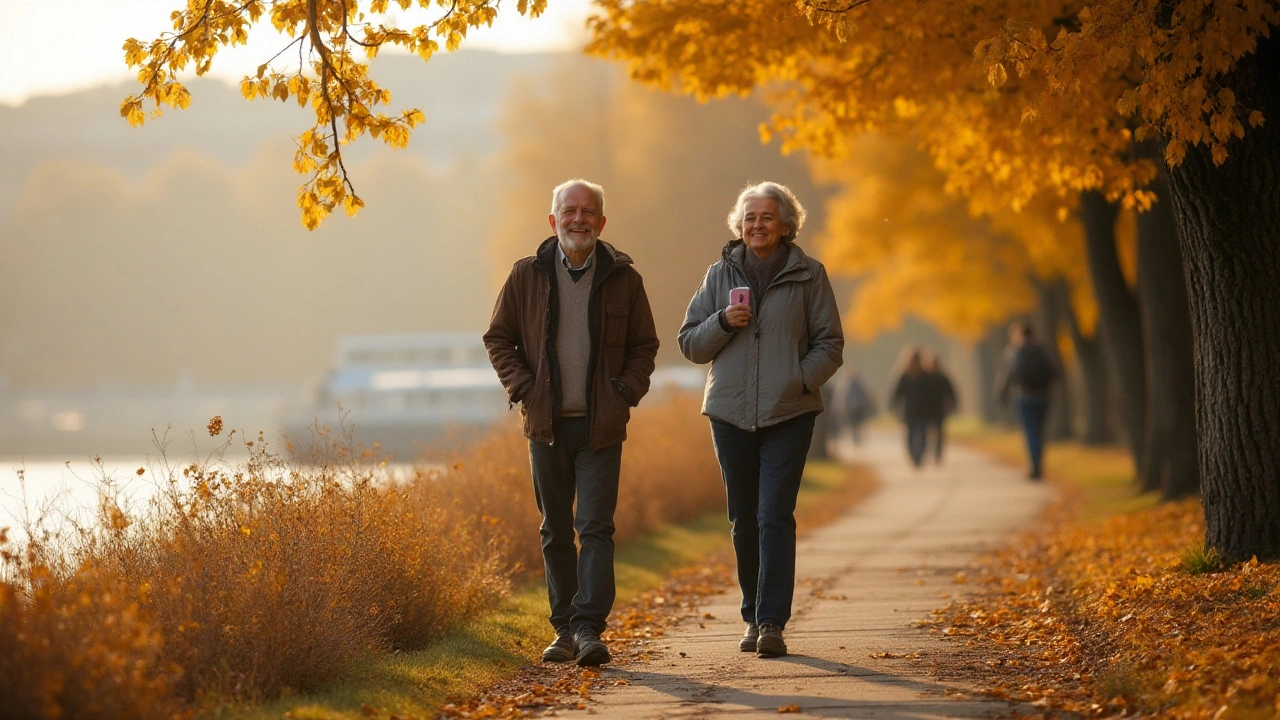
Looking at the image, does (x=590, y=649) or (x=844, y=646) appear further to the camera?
(x=844, y=646)

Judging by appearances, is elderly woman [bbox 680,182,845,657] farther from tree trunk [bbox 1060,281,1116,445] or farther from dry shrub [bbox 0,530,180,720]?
tree trunk [bbox 1060,281,1116,445]

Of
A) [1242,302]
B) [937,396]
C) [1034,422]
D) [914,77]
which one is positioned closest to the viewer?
[1242,302]

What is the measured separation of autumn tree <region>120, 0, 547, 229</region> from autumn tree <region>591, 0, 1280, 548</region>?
2.09 m

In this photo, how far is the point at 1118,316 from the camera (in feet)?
61.1

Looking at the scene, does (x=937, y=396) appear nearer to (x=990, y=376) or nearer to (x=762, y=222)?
(x=762, y=222)

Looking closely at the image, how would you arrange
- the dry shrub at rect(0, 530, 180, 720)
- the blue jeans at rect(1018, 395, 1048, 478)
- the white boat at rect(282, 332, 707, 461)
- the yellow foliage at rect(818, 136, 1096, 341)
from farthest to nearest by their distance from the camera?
the white boat at rect(282, 332, 707, 461)
the yellow foliage at rect(818, 136, 1096, 341)
the blue jeans at rect(1018, 395, 1048, 478)
the dry shrub at rect(0, 530, 180, 720)

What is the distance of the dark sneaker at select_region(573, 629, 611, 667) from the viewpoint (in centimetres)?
732

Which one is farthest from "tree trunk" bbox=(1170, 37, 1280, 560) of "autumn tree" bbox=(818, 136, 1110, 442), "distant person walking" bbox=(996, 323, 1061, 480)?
"autumn tree" bbox=(818, 136, 1110, 442)

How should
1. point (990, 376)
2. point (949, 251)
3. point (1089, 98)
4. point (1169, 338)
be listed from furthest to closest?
point (990, 376), point (949, 251), point (1169, 338), point (1089, 98)

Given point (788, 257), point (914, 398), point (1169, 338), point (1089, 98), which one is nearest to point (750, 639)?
point (788, 257)

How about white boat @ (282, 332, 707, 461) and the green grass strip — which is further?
white boat @ (282, 332, 707, 461)

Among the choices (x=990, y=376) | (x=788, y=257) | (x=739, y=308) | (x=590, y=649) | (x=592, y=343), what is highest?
(x=990, y=376)

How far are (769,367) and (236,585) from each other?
260 centimetres

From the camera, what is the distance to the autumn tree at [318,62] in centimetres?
849
